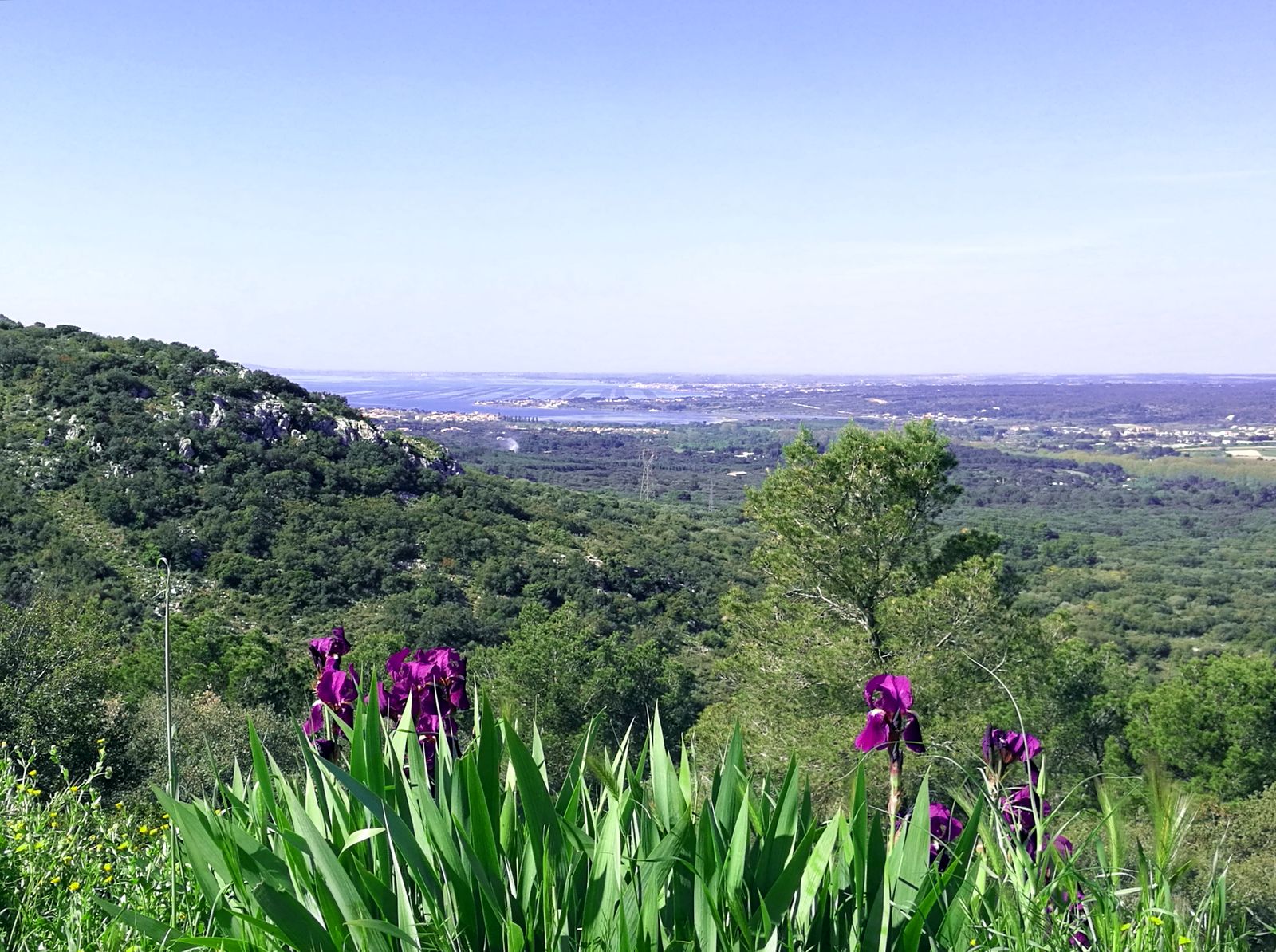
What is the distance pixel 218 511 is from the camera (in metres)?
25.4

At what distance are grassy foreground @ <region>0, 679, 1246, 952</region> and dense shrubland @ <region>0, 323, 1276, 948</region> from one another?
0.06 ft

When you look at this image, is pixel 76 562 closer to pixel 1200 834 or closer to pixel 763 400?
pixel 1200 834

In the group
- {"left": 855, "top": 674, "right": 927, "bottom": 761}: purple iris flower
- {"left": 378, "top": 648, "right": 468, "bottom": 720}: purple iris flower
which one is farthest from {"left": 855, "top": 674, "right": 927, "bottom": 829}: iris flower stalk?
{"left": 378, "top": 648, "right": 468, "bottom": 720}: purple iris flower

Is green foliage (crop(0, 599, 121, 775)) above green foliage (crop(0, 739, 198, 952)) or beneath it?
beneath

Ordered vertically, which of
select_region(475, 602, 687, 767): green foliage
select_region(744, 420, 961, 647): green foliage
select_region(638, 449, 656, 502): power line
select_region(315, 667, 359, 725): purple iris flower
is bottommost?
select_region(638, 449, 656, 502): power line

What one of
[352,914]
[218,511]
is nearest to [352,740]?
[352,914]

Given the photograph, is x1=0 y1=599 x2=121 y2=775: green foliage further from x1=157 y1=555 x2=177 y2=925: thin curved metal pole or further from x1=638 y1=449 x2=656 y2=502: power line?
x1=638 y1=449 x2=656 y2=502: power line

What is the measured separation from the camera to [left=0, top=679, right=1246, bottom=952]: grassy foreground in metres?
1.54

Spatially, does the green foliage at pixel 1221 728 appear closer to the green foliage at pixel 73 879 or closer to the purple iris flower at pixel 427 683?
the purple iris flower at pixel 427 683

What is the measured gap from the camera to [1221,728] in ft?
46.1

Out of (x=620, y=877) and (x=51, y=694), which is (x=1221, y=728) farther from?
(x=620, y=877)

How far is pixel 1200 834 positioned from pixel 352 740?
8973 millimetres

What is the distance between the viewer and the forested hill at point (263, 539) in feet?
61.7

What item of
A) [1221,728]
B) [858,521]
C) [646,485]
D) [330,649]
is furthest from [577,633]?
[646,485]
